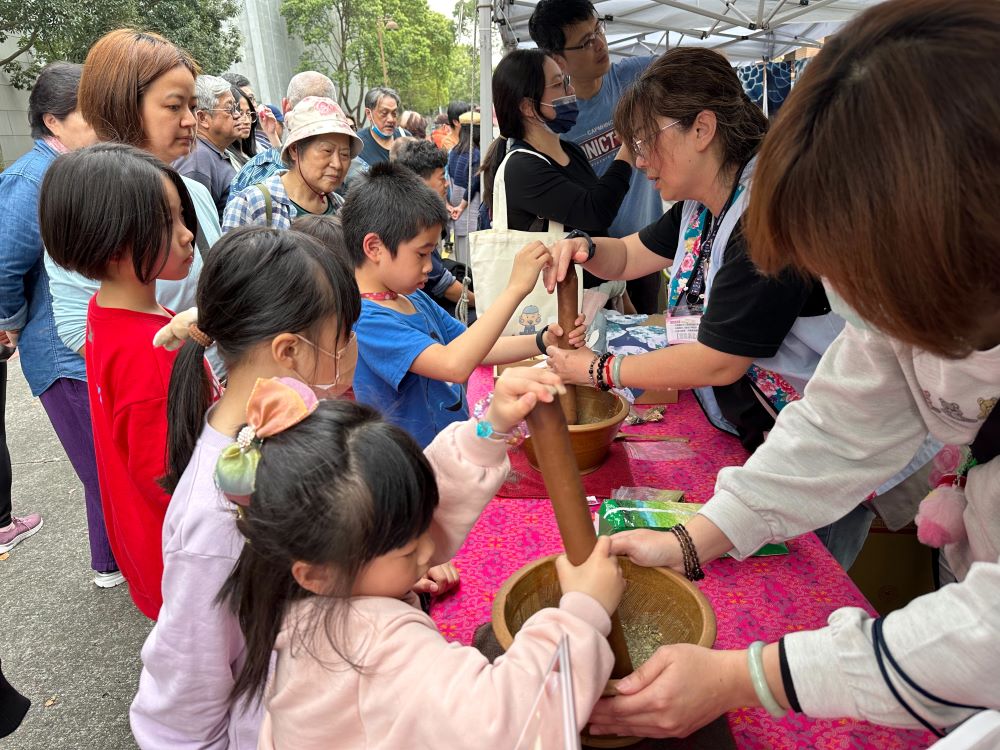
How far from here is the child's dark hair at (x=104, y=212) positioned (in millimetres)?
1675

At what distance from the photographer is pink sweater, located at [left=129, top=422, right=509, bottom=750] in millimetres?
1148

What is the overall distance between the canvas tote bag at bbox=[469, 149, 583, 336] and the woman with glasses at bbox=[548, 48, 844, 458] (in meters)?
0.70

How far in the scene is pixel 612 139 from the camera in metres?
3.88

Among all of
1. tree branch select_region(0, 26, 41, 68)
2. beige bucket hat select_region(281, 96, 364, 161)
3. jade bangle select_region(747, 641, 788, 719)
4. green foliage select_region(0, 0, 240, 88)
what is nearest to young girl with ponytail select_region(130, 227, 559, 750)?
jade bangle select_region(747, 641, 788, 719)

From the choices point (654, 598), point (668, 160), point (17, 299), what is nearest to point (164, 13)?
point (17, 299)

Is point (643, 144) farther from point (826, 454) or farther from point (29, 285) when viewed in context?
point (29, 285)

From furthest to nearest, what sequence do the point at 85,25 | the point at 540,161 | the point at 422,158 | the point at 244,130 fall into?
1. the point at 85,25
2. the point at 422,158
3. the point at 244,130
4. the point at 540,161

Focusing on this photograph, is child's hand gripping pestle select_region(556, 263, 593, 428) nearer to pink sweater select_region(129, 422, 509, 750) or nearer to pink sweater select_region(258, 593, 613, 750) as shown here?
pink sweater select_region(129, 422, 509, 750)

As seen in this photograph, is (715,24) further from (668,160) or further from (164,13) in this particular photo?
(164,13)

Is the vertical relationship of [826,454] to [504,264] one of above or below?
above

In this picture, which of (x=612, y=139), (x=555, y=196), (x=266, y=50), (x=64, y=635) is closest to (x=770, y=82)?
(x=612, y=139)

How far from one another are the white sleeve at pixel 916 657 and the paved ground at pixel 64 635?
2.31m

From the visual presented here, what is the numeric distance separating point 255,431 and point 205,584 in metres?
0.35

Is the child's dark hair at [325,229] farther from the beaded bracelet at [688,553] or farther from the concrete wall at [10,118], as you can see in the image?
the concrete wall at [10,118]
